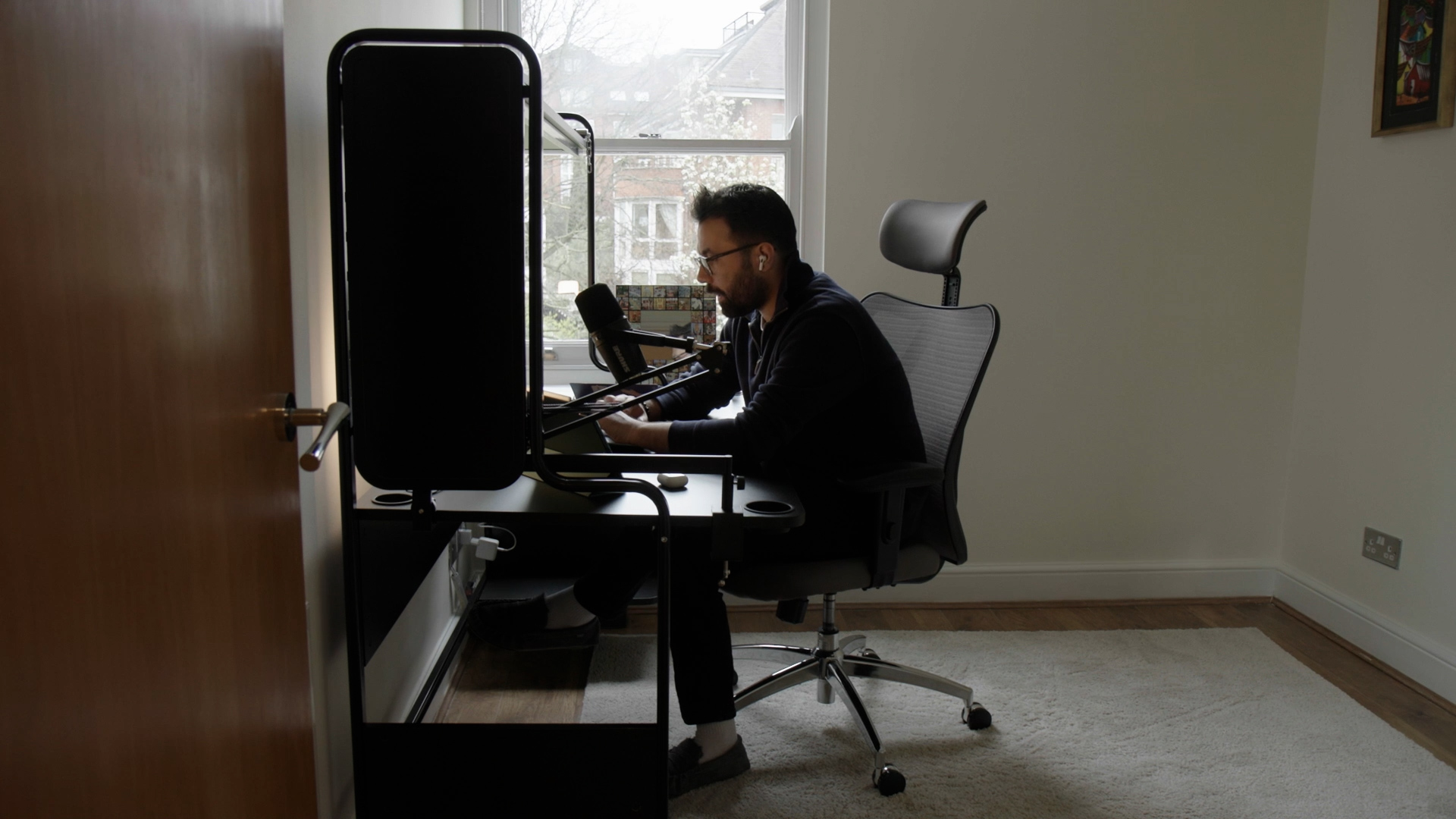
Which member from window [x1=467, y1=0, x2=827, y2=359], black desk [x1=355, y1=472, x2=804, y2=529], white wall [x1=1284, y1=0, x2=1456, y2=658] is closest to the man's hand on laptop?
black desk [x1=355, y1=472, x2=804, y2=529]

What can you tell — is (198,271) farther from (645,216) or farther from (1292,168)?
(1292,168)

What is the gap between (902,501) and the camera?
1931mm

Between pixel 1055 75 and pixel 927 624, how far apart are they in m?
1.66

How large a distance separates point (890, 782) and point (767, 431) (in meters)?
0.75

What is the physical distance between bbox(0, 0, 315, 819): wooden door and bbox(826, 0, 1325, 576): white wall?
2094mm

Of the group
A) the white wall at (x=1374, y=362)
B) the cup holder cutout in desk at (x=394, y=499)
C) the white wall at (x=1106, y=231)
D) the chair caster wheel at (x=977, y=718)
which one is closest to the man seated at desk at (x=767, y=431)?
the cup holder cutout in desk at (x=394, y=499)

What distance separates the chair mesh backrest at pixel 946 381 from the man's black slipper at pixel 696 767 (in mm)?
610

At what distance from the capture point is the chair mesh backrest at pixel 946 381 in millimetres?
1997

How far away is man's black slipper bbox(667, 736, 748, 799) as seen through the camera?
196cm

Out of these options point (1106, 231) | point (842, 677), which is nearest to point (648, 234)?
point (1106, 231)

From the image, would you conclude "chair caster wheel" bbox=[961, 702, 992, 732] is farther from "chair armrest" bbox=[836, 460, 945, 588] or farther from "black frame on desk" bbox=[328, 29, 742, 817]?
"black frame on desk" bbox=[328, 29, 742, 817]

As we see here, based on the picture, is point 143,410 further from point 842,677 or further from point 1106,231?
point 1106,231

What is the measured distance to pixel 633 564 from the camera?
2.19m

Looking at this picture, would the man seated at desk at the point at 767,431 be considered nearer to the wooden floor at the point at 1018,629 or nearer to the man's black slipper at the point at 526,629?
the man's black slipper at the point at 526,629
